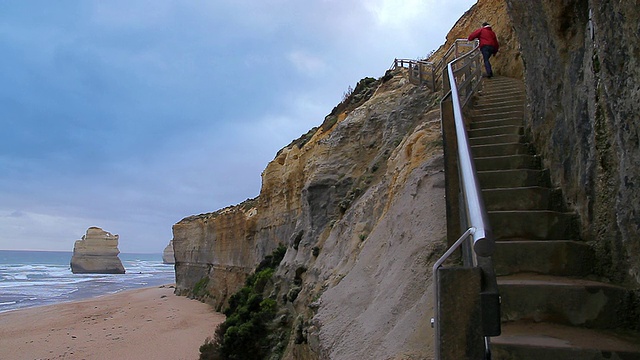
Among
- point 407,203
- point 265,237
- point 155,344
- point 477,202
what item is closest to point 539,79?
point 407,203

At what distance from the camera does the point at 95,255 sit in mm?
90250

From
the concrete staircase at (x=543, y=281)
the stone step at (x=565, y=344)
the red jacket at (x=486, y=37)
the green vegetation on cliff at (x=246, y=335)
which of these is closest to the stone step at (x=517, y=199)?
the concrete staircase at (x=543, y=281)

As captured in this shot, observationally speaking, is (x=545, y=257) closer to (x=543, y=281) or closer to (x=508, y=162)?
(x=543, y=281)

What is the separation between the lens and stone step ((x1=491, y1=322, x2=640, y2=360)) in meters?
2.61

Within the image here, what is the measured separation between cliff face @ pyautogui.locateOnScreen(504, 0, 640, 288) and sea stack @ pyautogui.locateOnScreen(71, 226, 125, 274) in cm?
9577

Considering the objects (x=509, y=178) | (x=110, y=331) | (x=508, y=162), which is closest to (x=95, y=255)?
(x=110, y=331)

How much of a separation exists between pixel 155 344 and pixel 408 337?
1625 centimetres

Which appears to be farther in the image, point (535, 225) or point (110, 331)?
point (110, 331)

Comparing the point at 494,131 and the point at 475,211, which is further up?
the point at 494,131

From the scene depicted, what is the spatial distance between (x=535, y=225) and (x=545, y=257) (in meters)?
0.45

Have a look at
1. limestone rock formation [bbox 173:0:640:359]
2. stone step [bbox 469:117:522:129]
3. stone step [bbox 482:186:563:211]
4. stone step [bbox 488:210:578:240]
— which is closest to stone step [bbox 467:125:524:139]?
stone step [bbox 469:117:522:129]

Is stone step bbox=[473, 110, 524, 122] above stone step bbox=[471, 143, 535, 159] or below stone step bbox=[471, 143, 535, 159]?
above

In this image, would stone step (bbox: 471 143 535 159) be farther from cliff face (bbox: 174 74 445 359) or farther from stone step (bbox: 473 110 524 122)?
stone step (bbox: 473 110 524 122)

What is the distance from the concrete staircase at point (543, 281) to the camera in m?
2.71
